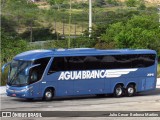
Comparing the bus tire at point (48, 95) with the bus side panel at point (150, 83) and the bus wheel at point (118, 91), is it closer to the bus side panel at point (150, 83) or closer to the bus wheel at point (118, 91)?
the bus wheel at point (118, 91)

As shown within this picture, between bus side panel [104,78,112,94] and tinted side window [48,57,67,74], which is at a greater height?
tinted side window [48,57,67,74]

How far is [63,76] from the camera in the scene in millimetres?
27156

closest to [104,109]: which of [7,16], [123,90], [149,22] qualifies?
[123,90]

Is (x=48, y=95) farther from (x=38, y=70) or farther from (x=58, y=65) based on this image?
(x=58, y=65)

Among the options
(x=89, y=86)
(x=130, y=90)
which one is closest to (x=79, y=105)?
(x=89, y=86)

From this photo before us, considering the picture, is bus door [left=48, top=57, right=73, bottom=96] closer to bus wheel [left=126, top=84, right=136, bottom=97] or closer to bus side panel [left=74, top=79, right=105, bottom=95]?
bus side panel [left=74, top=79, right=105, bottom=95]

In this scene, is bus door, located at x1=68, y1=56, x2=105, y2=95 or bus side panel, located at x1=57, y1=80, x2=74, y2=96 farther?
bus door, located at x1=68, y1=56, x2=105, y2=95

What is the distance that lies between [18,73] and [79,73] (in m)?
3.45

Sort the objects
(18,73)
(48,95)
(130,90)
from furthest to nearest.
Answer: (130,90), (48,95), (18,73)

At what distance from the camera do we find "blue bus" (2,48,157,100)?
26.1 metres

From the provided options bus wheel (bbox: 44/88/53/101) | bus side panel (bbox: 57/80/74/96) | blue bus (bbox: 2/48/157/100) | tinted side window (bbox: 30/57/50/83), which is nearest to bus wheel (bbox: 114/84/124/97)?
blue bus (bbox: 2/48/157/100)

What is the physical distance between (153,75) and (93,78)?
4646mm

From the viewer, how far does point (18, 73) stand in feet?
86.4

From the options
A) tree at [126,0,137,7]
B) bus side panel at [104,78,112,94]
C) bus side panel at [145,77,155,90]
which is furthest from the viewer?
tree at [126,0,137,7]
